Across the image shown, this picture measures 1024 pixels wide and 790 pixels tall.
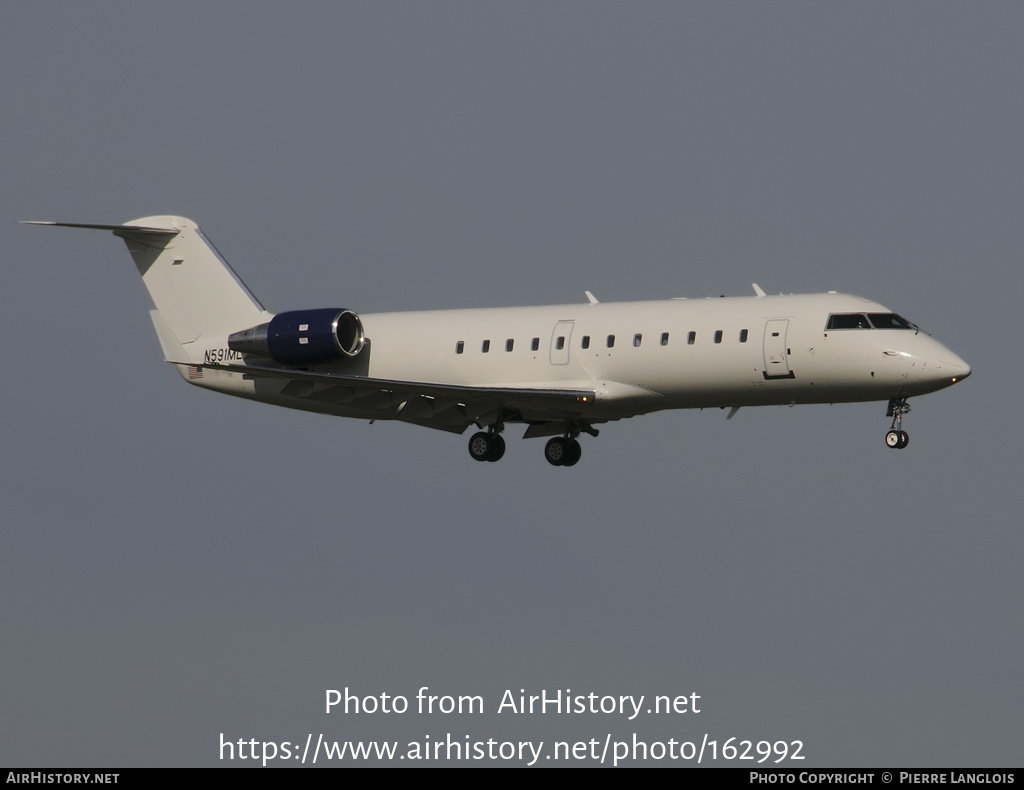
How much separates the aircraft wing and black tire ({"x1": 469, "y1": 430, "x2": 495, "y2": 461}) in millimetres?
423

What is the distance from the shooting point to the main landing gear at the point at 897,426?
114 ft

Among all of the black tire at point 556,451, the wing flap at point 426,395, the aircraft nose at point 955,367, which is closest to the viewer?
the aircraft nose at point 955,367

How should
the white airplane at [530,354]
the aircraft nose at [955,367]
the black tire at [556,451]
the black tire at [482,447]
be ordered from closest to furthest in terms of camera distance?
the aircraft nose at [955,367] < the white airplane at [530,354] < the black tire at [482,447] < the black tire at [556,451]

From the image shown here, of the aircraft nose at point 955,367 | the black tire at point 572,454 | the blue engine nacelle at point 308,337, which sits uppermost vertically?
the blue engine nacelle at point 308,337

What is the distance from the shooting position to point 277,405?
4106cm

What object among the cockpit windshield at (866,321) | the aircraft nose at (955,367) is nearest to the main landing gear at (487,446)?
the cockpit windshield at (866,321)

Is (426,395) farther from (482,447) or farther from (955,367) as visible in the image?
(955,367)

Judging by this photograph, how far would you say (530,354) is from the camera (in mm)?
37406

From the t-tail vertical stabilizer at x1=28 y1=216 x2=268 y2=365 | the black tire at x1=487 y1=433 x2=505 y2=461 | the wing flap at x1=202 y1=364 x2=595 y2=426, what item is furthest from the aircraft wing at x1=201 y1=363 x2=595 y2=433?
the t-tail vertical stabilizer at x1=28 y1=216 x2=268 y2=365

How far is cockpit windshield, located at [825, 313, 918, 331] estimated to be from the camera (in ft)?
114

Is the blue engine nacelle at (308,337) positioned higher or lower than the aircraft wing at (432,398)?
higher

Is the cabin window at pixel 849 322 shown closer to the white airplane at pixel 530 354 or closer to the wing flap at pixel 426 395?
the white airplane at pixel 530 354

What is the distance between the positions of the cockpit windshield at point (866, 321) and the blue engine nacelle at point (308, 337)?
35.1ft

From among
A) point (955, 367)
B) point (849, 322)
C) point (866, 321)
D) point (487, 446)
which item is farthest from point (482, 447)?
point (955, 367)
